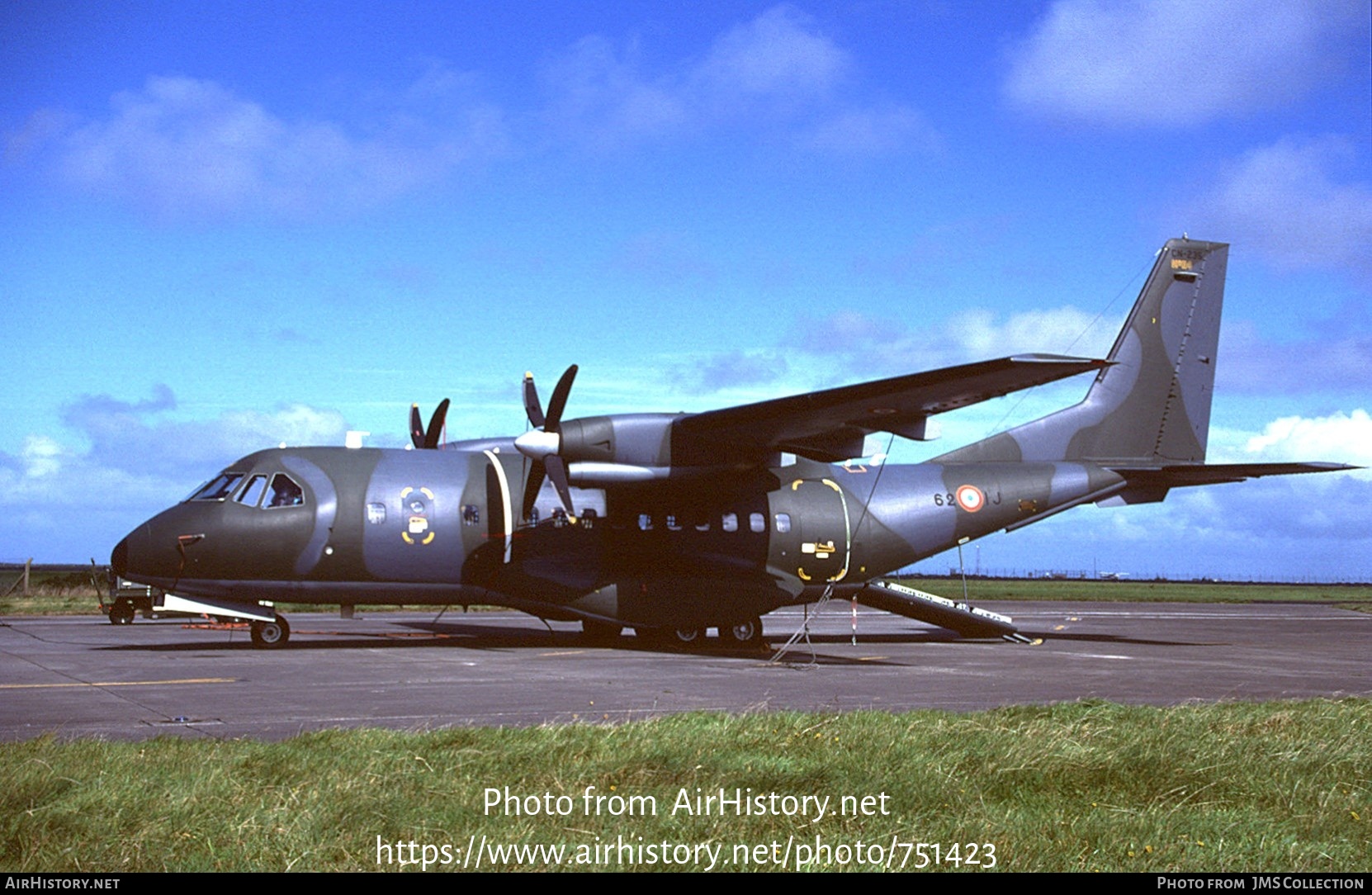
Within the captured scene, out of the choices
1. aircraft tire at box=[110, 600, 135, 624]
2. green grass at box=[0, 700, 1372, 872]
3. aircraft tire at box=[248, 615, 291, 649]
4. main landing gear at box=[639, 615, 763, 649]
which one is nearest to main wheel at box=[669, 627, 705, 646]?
main landing gear at box=[639, 615, 763, 649]

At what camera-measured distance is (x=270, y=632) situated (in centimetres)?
2364

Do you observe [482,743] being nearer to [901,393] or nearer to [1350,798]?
[1350,798]

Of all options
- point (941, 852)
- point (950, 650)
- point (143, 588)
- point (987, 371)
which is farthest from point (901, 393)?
point (143, 588)

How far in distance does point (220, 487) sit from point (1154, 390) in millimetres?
20961

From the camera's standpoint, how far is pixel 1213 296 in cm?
2920

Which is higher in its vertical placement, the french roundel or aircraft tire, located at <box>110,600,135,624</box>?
the french roundel

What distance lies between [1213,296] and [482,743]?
24.9 meters

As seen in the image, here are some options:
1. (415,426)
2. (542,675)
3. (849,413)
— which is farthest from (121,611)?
(849,413)

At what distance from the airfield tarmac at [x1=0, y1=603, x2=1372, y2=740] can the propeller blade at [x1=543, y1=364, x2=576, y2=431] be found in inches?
169

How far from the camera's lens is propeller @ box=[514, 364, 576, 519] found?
2188 cm

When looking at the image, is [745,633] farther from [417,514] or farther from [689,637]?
[417,514]

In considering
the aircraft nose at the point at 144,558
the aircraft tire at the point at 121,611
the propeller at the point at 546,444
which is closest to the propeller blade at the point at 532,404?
the propeller at the point at 546,444

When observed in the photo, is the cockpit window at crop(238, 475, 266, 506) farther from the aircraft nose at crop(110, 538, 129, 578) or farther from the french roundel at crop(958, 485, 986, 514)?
the french roundel at crop(958, 485, 986, 514)

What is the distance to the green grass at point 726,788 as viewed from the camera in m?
6.94
